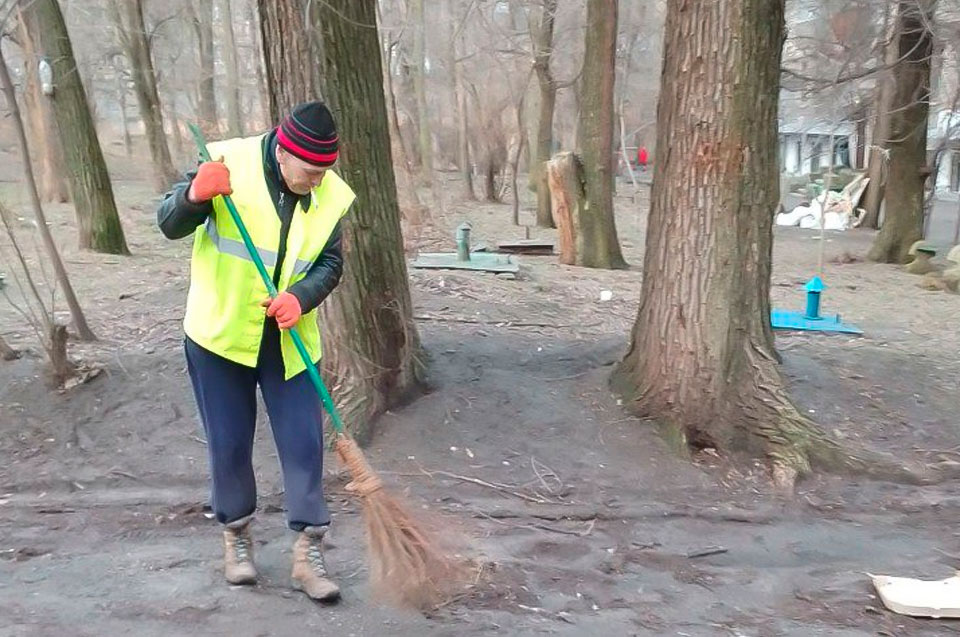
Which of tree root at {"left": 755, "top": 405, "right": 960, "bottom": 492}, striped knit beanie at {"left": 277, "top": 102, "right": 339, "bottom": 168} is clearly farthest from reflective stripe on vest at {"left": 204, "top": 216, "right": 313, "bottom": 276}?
tree root at {"left": 755, "top": 405, "right": 960, "bottom": 492}

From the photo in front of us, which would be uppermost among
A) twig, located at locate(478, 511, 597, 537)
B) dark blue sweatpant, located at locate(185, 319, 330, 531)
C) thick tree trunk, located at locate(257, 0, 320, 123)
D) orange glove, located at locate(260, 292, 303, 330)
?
thick tree trunk, located at locate(257, 0, 320, 123)

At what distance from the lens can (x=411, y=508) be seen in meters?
3.71

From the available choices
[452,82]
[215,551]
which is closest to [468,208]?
[452,82]

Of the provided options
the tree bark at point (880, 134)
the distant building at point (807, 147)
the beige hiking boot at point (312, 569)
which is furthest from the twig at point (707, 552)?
the distant building at point (807, 147)

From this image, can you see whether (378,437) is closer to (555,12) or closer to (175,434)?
(175,434)

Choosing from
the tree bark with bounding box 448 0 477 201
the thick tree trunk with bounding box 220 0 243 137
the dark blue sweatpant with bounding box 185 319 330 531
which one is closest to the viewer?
the dark blue sweatpant with bounding box 185 319 330 531

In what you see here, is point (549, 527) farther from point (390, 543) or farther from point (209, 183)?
point (209, 183)

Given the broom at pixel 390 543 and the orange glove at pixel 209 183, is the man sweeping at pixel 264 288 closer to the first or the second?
the orange glove at pixel 209 183

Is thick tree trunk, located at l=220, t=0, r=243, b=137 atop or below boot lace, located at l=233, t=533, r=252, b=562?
atop

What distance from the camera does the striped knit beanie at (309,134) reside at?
3.15 meters

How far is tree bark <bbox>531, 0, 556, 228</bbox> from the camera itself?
19578mm

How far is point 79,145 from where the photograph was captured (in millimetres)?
10766

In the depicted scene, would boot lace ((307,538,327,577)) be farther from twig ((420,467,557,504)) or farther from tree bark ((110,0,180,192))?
tree bark ((110,0,180,192))

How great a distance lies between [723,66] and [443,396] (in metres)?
2.40
